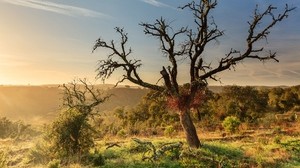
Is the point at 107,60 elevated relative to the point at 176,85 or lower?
elevated

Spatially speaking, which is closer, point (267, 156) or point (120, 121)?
point (267, 156)

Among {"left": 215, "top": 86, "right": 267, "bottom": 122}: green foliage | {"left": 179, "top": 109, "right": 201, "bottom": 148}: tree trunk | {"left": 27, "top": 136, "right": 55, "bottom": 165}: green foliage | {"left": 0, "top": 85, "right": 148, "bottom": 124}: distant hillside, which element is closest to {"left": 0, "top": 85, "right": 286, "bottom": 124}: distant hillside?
{"left": 0, "top": 85, "right": 148, "bottom": 124}: distant hillside

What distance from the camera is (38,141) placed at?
25.4m

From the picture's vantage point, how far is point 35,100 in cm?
18150

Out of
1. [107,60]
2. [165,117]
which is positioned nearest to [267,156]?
[107,60]

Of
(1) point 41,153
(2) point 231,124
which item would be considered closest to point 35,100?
(2) point 231,124

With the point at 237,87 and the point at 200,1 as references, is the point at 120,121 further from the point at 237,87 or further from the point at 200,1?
the point at 200,1

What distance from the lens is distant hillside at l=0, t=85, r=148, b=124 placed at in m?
159

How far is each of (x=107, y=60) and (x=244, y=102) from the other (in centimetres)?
4733

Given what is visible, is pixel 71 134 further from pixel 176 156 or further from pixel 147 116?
pixel 147 116

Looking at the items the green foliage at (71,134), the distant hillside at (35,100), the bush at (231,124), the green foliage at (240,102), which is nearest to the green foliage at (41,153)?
the green foliage at (71,134)

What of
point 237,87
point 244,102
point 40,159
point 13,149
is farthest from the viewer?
point 237,87

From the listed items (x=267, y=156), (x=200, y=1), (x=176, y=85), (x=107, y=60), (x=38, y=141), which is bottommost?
(x=267, y=156)

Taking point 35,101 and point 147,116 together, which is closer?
point 147,116
